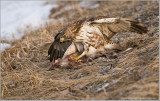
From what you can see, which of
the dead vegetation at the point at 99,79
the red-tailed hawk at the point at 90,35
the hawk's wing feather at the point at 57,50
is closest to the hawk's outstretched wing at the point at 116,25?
the red-tailed hawk at the point at 90,35

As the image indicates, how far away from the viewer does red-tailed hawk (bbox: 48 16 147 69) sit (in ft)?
15.7

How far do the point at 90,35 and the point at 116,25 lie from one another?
0.67 metres

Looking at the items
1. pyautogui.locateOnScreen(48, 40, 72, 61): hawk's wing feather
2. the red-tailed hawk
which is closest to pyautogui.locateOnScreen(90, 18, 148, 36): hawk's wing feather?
the red-tailed hawk

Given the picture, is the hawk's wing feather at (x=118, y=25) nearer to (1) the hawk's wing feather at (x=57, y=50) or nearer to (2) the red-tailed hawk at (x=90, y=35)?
(2) the red-tailed hawk at (x=90, y=35)

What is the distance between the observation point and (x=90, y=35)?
4.99m

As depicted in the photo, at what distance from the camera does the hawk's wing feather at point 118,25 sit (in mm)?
4844

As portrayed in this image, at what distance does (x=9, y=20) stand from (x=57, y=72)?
9.83 m

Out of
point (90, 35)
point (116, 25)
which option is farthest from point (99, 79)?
point (116, 25)

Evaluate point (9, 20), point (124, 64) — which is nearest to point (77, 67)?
point (124, 64)

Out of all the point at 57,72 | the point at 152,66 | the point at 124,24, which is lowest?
the point at 57,72

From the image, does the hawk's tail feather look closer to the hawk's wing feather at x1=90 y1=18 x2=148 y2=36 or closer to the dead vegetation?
the hawk's wing feather at x1=90 y1=18 x2=148 y2=36

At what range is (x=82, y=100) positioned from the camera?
9.95 feet

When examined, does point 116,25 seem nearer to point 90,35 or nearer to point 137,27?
point 137,27

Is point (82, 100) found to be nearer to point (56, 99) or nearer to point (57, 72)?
point (56, 99)
